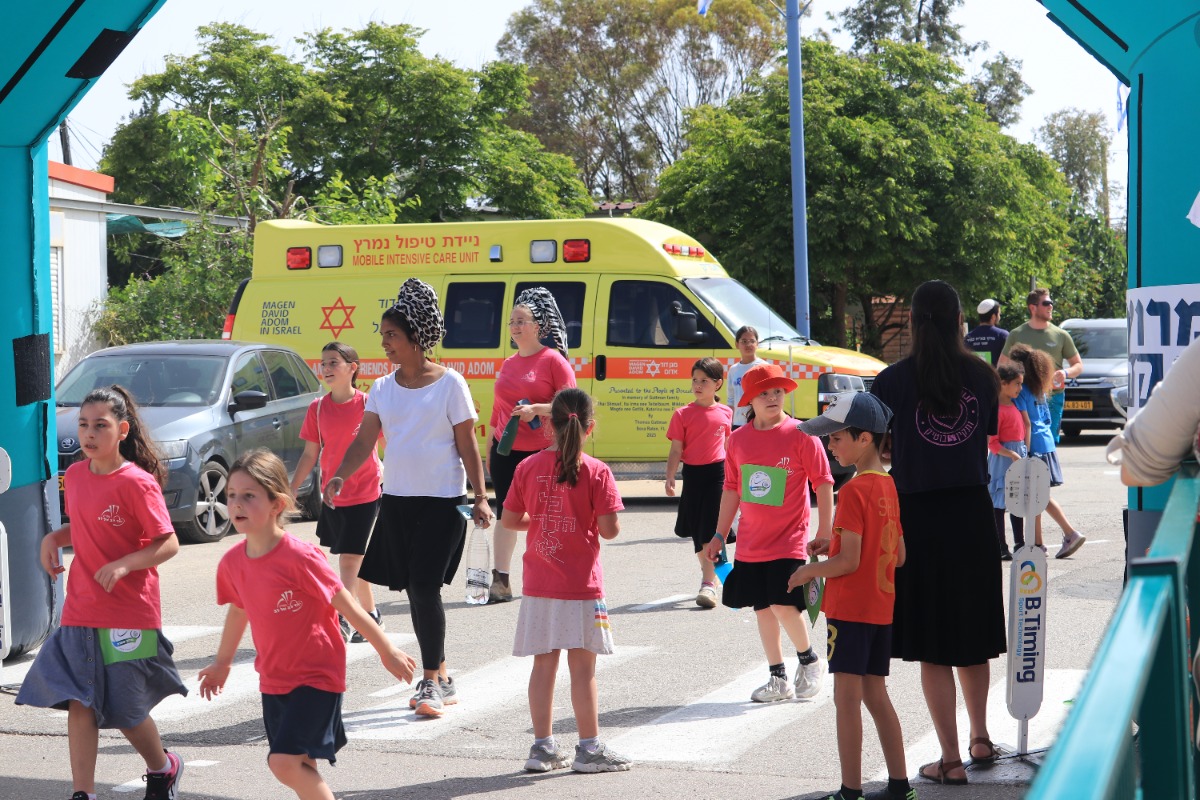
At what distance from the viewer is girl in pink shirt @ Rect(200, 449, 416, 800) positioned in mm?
4352

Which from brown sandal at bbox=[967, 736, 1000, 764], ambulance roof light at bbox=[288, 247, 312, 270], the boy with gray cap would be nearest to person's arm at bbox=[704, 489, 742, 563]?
brown sandal at bbox=[967, 736, 1000, 764]

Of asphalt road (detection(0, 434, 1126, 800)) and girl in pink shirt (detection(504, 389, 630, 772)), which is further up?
girl in pink shirt (detection(504, 389, 630, 772))

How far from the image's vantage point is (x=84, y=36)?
6.82 metres

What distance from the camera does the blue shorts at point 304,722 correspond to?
4348mm

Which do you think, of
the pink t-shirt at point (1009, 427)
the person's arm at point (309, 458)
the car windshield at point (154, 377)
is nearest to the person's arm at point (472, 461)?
the person's arm at point (309, 458)

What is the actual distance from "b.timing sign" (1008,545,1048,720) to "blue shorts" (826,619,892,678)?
765mm

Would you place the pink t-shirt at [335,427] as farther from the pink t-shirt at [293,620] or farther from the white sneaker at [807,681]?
the pink t-shirt at [293,620]

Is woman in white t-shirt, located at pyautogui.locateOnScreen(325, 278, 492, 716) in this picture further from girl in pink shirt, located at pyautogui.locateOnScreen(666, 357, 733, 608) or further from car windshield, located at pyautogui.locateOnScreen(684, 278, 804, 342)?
car windshield, located at pyautogui.locateOnScreen(684, 278, 804, 342)

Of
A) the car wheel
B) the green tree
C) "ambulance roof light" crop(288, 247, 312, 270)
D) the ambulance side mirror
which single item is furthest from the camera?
the green tree

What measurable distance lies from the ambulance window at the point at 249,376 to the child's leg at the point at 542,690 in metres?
8.22

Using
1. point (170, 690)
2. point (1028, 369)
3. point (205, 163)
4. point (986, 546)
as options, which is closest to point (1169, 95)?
point (986, 546)

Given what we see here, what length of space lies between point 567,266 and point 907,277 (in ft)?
52.7

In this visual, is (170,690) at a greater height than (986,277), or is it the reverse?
(986,277)

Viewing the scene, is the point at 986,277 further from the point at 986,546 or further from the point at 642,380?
the point at 986,546
